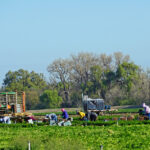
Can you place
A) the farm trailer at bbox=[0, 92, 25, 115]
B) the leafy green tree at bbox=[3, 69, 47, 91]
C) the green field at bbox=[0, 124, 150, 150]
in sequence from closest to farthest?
the green field at bbox=[0, 124, 150, 150] < the farm trailer at bbox=[0, 92, 25, 115] < the leafy green tree at bbox=[3, 69, 47, 91]

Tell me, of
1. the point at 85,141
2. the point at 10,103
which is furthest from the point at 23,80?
the point at 85,141

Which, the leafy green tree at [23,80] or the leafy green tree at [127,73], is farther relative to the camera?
the leafy green tree at [23,80]

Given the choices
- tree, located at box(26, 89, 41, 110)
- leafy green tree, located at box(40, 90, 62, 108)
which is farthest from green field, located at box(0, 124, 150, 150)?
tree, located at box(26, 89, 41, 110)

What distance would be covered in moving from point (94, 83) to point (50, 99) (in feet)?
31.5

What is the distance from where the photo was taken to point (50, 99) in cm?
8112

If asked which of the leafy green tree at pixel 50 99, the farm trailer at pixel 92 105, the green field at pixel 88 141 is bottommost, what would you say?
the green field at pixel 88 141

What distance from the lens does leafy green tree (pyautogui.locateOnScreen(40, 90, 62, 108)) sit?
8088 centimetres

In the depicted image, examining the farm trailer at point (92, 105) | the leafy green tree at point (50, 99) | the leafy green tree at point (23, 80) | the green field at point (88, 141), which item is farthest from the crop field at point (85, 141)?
the leafy green tree at point (23, 80)

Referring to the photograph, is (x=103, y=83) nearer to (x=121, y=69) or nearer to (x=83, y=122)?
(x=121, y=69)

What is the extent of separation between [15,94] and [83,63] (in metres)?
48.4

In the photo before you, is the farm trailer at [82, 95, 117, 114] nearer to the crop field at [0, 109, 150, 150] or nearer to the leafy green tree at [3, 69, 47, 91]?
the crop field at [0, 109, 150, 150]

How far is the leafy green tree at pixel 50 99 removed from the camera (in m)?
80.9

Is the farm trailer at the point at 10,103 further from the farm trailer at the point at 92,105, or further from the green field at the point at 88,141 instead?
the green field at the point at 88,141

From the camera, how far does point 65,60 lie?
3494 inches
